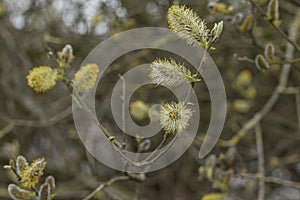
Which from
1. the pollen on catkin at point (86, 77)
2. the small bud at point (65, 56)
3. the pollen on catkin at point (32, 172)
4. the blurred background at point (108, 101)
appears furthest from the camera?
the blurred background at point (108, 101)

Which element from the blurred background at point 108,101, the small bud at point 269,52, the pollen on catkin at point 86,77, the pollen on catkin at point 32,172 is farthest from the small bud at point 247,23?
the pollen on catkin at point 32,172

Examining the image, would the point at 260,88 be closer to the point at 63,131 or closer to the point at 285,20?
the point at 285,20

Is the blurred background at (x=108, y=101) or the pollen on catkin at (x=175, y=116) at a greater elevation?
the pollen on catkin at (x=175, y=116)

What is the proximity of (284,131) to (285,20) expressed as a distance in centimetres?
74

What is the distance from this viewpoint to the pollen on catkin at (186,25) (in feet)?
2.92

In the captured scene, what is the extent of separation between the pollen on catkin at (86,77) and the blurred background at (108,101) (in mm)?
1222

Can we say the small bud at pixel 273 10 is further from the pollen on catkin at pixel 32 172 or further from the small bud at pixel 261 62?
the pollen on catkin at pixel 32 172

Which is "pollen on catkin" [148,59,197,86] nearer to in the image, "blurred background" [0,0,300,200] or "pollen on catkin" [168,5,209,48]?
"pollen on catkin" [168,5,209,48]

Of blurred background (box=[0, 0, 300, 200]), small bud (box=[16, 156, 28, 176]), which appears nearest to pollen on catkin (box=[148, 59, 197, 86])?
small bud (box=[16, 156, 28, 176])

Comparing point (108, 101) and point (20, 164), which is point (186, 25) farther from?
point (108, 101)

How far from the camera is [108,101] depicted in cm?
266

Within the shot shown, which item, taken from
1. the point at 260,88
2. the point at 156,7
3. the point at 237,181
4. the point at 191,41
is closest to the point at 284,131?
the point at 260,88

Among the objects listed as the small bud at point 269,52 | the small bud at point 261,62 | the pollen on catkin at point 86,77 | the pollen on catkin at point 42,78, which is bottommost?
the pollen on catkin at point 42,78

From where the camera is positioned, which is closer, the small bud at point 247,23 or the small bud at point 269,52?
the small bud at point 269,52
